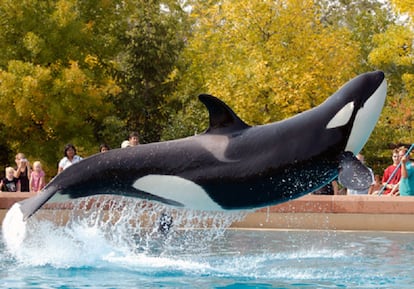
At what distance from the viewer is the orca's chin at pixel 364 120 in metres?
8.86

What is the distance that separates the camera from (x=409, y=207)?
16.5 m

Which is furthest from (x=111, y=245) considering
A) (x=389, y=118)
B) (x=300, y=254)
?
(x=389, y=118)

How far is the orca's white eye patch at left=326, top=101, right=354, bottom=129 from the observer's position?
884 centimetres

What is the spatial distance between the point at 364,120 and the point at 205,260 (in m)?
4.54

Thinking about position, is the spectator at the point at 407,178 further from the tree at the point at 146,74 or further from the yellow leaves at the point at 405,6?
the tree at the point at 146,74

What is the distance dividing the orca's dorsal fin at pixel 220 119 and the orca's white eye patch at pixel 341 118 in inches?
37.0

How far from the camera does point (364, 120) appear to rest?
888 cm

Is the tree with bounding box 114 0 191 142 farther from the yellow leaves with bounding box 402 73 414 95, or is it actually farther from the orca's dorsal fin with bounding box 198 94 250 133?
the orca's dorsal fin with bounding box 198 94 250 133

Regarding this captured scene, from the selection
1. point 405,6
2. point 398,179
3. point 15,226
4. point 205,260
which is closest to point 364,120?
point 15,226

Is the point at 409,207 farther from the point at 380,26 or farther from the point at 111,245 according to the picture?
the point at 380,26

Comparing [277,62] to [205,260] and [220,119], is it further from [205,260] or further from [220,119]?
A: [220,119]

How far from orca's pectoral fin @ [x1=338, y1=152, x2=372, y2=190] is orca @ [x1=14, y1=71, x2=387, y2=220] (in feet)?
0.10

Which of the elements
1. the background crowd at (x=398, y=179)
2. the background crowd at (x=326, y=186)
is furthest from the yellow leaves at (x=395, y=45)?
the background crowd at (x=326, y=186)

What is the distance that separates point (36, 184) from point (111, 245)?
613 cm
